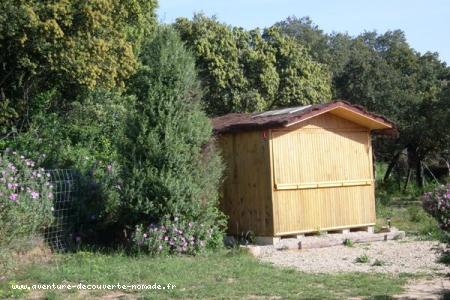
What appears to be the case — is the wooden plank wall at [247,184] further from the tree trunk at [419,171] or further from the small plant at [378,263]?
the tree trunk at [419,171]

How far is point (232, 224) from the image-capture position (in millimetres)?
14734

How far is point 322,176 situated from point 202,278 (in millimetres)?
6030

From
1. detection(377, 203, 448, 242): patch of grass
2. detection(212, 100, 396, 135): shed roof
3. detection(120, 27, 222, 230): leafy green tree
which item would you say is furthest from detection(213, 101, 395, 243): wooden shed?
detection(120, 27, 222, 230): leafy green tree

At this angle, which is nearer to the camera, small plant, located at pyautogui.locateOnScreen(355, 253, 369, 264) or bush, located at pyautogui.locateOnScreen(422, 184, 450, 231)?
bush, located at pyautogui.locateOnScreen(422, 184, 450, 231)

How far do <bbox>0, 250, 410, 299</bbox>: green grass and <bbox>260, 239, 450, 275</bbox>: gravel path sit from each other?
71 centimetres

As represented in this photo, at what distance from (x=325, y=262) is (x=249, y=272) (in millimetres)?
2187

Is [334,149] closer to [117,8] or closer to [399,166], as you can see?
[117,8]

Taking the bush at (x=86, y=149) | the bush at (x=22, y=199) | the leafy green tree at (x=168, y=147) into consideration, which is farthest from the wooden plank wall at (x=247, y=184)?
the bush at (x=22, y=199)

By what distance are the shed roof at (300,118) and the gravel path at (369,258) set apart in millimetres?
2728

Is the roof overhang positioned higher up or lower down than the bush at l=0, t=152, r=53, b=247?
higher up

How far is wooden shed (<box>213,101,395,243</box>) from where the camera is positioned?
13.6 meters

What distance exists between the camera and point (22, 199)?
1009 cm

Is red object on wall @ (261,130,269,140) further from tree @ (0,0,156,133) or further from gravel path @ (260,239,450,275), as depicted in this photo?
tree @ (0,0,156,133)

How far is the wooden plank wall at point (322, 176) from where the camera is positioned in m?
13.7
